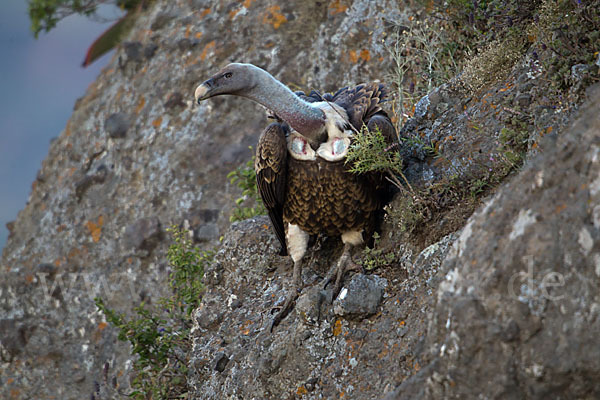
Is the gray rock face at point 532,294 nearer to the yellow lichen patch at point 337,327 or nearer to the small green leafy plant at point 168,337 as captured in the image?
the yellow lichen patch at point 337,327

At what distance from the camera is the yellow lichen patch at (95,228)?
897 centimetres

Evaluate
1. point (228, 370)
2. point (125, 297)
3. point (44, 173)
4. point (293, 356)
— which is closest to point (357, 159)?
point (293, 356)

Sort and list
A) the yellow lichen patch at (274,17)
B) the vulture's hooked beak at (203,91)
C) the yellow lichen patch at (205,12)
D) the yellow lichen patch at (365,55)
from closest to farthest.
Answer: the vulture's hooked beak at (203,91)
the yellow lichen patch at (365,55)
the yellow lichen patch at (274,17)
the yellow lichen patch at (205,12)

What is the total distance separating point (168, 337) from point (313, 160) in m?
2.39

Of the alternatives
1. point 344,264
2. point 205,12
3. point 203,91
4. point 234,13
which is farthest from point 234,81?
point 205,12

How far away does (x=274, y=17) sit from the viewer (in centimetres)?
899

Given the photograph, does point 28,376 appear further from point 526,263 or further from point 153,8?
point 526,263

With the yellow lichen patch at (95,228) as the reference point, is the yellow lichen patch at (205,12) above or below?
above

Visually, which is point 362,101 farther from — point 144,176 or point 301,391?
point 144,176

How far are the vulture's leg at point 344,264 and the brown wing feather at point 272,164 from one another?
571 mm

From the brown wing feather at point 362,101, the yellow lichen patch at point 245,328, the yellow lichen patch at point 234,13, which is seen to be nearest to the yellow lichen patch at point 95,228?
the yellow lichen patch at point 234,13

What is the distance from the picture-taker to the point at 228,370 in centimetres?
461

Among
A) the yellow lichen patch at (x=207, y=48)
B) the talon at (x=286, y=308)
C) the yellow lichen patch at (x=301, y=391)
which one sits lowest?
the yellow lichen patch at (x=207, y=48)

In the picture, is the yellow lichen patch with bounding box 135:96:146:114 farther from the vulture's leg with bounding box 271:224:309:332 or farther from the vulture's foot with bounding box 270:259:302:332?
the vulture's foot with bounding box 270:259:302:332
